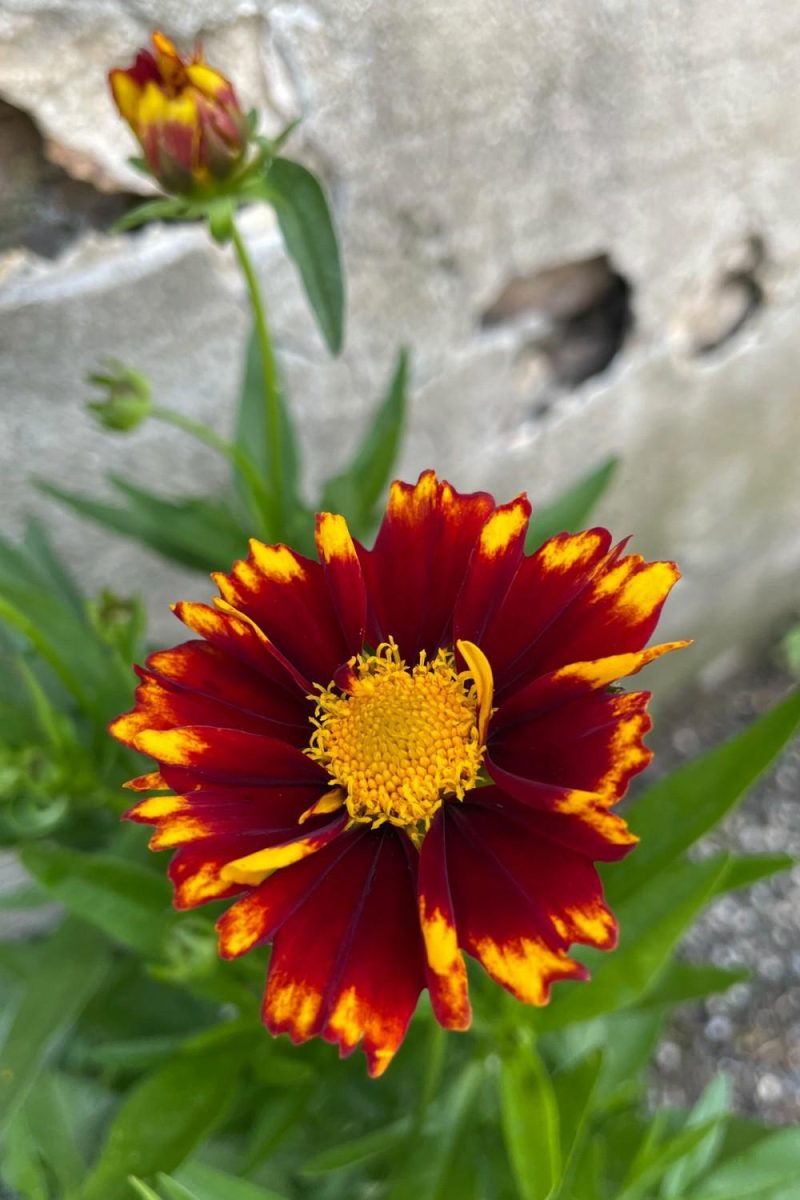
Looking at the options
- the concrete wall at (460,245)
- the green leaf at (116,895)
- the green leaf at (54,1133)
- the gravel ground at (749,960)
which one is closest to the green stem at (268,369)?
the concrete wall at (460,245)

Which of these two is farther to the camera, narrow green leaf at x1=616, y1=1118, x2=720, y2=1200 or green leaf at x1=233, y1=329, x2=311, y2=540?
green leaf at x1=233, y1=329, x2=311, y2=540

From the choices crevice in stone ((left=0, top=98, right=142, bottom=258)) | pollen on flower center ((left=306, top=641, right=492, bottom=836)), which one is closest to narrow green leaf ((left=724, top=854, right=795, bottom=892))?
pollen on flower center ((left=306, top=641, right=492, bottom=836))

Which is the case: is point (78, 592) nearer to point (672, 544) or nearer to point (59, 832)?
point (59, 832)

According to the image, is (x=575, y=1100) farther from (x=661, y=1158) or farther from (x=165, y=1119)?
(x=165, y=1119)

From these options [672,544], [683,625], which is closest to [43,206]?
[672,544]

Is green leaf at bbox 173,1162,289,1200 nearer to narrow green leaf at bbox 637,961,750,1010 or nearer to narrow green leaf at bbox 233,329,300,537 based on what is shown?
narrow green leaf at bbox 637,961,750,1010

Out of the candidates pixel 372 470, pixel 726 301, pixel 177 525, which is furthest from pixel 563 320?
pixel 177 525
